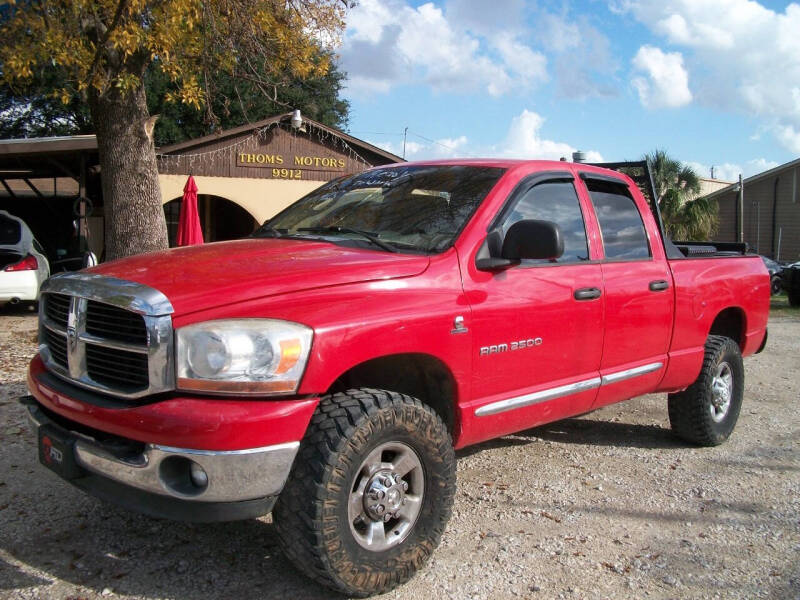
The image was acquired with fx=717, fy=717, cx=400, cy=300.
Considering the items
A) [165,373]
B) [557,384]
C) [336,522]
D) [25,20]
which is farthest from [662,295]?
[25,20]

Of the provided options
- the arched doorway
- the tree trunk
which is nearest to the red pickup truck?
the tree trunk

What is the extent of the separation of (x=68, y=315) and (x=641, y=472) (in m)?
3.63

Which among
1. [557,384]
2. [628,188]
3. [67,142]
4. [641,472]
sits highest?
[67,142]

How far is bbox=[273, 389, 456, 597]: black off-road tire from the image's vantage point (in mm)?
2730

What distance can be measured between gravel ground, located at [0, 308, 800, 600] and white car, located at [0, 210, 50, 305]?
5.76 metres

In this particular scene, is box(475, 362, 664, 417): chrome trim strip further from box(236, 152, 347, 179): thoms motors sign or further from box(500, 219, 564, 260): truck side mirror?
box(236, 152, 347, 179): thoms motors sign

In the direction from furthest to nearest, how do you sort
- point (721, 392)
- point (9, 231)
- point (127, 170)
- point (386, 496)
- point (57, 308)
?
point (9, 231), point (127, 170), point (721, 392), point (57, 308), point (386, 496)

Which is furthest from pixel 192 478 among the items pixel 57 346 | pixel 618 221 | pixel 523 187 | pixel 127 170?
pixel 127 170

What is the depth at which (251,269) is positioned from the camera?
9.86ft

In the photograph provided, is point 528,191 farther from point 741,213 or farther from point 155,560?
point 741,213

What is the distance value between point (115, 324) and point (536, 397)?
83.8 inches

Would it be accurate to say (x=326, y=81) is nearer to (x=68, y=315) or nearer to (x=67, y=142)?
(x=67, y=142)

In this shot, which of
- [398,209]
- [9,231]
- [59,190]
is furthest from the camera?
[59,190]

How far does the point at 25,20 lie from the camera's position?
359 inches
